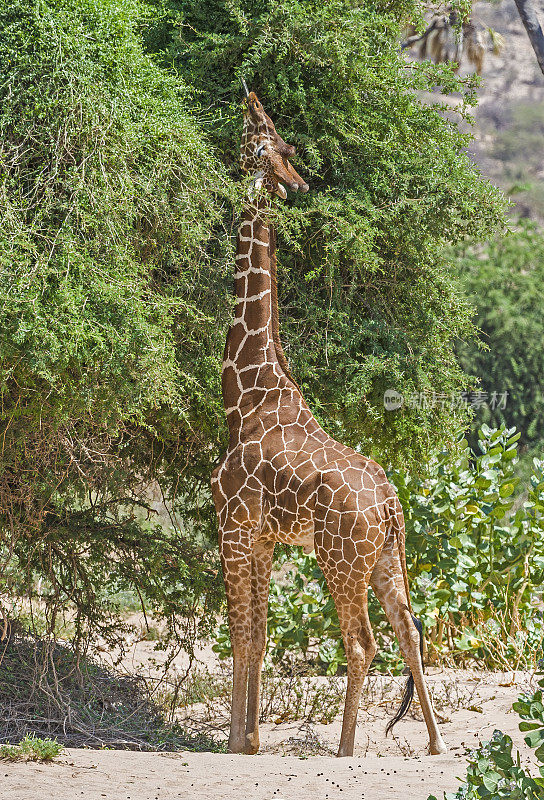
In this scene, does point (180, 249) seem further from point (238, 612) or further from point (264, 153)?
point (238, 612)

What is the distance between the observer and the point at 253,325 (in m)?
6.18

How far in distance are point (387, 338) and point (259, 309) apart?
1.50 meters

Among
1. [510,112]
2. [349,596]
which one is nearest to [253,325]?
[349,596]

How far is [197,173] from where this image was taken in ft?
20.7

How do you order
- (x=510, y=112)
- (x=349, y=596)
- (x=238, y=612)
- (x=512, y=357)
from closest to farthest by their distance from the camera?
(x=349, y=596), (x=238, y=612), (x=512, y=357), (x=510, y=112)

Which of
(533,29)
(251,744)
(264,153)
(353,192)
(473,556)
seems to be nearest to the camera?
(251,744)

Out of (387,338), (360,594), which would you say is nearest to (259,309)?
(387,338)

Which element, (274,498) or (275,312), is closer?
(274,498)

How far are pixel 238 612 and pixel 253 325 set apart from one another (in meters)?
1.86

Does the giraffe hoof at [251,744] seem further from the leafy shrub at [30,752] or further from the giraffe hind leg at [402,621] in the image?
the leafy shrub at [30,752]

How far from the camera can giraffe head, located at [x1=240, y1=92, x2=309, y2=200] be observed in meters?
6.23

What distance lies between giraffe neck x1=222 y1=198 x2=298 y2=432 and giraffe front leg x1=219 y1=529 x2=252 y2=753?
2.55 feet

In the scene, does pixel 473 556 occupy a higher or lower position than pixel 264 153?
lower

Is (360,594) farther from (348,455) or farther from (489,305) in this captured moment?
(489,305)
